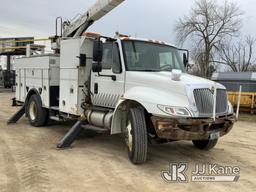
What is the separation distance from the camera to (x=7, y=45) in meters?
29.6

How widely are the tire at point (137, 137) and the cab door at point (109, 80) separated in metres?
0.83

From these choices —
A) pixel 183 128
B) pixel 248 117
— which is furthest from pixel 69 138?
pixel 248 117

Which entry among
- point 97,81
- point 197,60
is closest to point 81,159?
point 97,81

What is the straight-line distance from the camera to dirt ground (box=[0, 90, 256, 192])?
17.4 ft

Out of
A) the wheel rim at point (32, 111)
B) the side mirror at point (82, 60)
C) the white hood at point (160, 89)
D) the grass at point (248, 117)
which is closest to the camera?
the white hood at point (160, 89)

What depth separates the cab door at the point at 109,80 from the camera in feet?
23.5

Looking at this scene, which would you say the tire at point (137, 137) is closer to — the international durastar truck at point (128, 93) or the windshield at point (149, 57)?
the international durastar truck at point (128, 93)

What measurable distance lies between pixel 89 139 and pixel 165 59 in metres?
2.93

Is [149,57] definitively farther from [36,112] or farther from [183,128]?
[36,112]

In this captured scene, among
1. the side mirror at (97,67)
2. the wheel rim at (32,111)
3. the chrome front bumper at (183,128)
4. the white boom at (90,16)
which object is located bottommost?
the wheel rim at (32,111)

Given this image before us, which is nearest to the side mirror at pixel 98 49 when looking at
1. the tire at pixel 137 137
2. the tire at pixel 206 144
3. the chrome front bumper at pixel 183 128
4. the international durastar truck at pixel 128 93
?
the international durastar truck at pixel 128 93

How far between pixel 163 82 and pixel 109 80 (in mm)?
1602

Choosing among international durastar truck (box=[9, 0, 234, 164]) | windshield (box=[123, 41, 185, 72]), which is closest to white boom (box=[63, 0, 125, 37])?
international durastar truck (box=[9, 0, 234, 164])

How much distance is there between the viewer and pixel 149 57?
7352 mm
